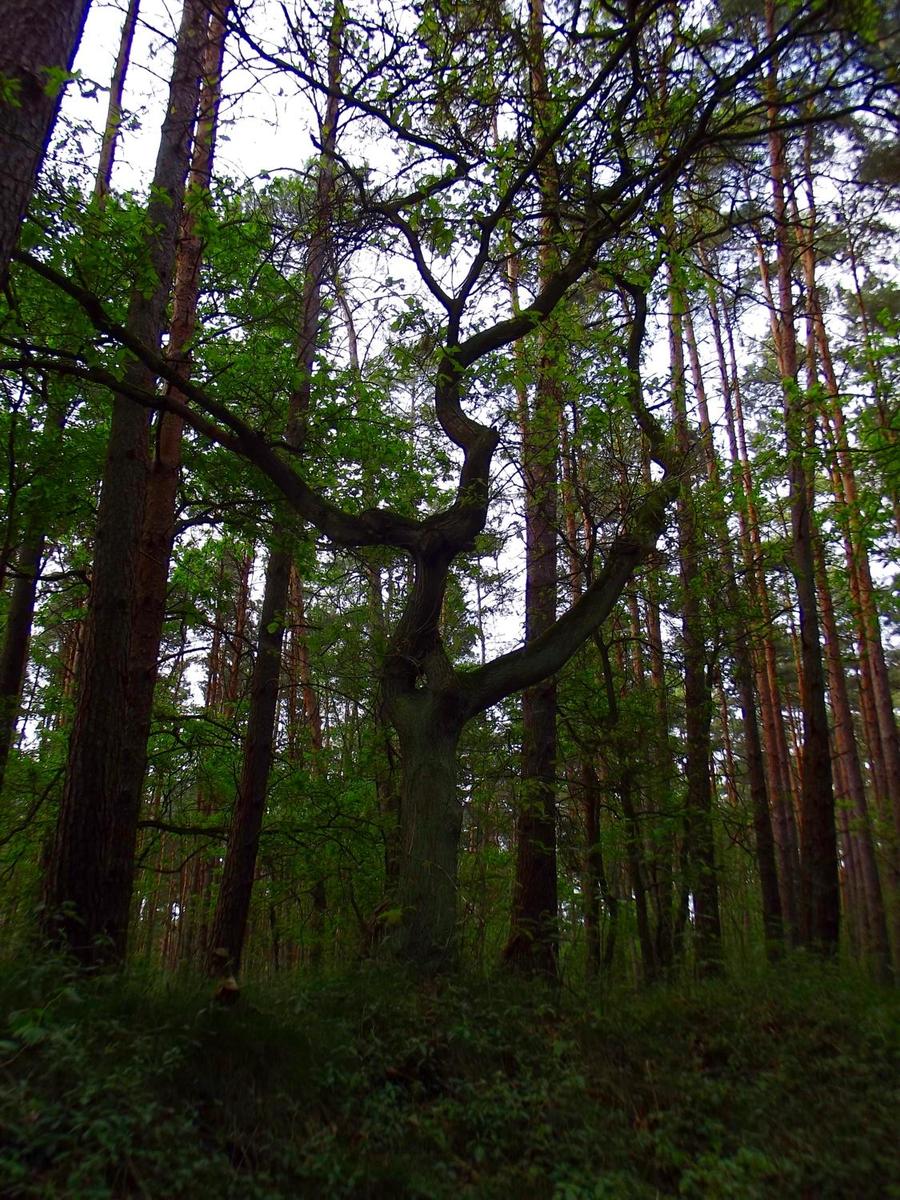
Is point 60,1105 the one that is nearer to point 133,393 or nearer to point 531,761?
point 133,393

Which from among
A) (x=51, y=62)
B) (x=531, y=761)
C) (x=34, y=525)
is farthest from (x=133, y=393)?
(x=531, y=761)

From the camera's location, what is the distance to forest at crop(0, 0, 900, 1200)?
3299 mm

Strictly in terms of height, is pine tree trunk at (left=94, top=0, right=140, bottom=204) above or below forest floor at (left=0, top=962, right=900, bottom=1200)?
above

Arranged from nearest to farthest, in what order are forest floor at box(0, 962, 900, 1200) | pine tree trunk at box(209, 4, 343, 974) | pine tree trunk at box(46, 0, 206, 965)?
forest floor at box(0, 962, 900, 1200) < pine tree trunk at box(46, 0, 206, 965) < pine tree trunk at box(209, 4, 343, 974)

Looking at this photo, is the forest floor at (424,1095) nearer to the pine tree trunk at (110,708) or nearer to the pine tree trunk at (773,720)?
the pine tree trunk at (110,708)

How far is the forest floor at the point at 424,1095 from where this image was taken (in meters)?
2.73

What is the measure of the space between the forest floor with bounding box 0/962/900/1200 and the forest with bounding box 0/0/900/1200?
22 mm

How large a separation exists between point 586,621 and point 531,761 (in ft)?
8.78

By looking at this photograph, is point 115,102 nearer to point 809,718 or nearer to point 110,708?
point 110,708

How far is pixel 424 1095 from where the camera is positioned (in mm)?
3754

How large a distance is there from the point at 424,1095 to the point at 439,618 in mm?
4480

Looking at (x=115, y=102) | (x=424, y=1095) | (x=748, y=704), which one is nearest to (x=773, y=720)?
(x=748, y=704)

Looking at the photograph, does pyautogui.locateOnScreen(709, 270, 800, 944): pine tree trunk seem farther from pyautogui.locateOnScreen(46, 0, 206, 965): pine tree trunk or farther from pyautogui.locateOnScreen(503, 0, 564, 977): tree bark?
pyautogui.locateOnScreen(46, 0, 206, 965): pine tree trunk

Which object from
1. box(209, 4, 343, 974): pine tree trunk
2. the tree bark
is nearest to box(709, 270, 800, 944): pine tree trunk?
the tree bark
